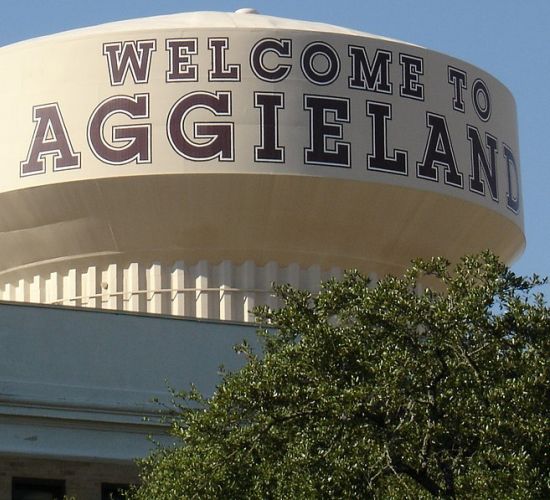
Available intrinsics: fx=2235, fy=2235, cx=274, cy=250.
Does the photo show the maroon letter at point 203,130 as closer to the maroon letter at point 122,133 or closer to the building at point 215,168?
the building at point 215,168

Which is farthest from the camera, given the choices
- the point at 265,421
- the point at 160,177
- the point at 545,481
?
the point at 160,177

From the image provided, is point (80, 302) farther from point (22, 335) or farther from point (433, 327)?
point (433, 327)

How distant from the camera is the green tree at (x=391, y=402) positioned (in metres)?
22.1

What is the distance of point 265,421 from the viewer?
75.7ft

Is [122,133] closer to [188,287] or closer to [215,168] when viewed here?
[215,168]

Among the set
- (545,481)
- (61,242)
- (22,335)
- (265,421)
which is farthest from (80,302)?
(545,481)

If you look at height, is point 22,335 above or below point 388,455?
above

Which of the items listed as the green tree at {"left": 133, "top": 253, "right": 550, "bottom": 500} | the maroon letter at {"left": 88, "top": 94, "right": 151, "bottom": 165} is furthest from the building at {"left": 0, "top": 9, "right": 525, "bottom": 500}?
the green tree at {"left": 133, "top": 253, "right": 550, "bottom": 500}

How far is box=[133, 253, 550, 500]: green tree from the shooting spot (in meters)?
22.1

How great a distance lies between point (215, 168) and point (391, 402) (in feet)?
34.6

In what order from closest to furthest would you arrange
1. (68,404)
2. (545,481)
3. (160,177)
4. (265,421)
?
(545,481) → (265,421) → (68,404) → (160,177)

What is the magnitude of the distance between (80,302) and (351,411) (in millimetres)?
11958

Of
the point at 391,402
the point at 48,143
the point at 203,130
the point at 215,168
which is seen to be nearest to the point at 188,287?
the point at 215,168

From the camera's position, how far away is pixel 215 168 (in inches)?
1275
